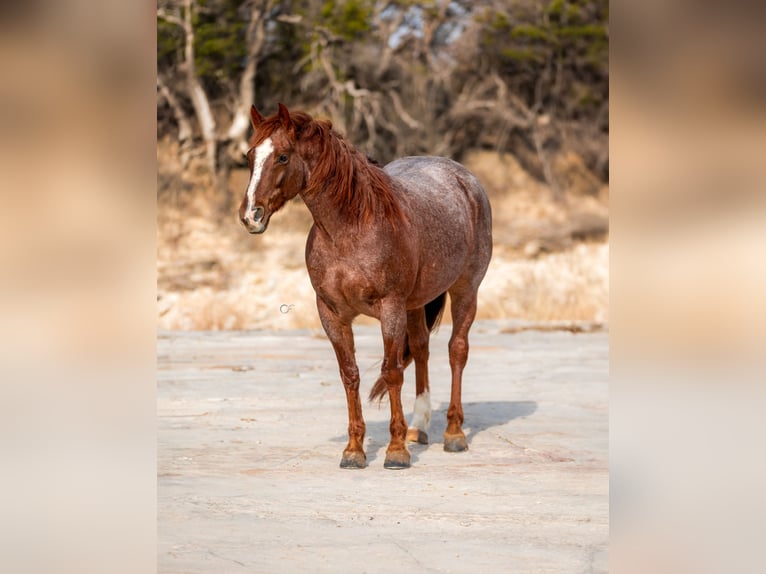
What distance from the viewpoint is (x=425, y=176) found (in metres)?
6.96

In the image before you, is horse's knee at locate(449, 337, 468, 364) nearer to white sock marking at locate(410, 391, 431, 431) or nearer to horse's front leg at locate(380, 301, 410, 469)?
white sock marking at locate(410, 391, 431, 431)

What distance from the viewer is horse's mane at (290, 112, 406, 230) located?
5695 millimetres

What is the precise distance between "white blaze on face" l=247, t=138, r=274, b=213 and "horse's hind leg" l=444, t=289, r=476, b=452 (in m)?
1.98

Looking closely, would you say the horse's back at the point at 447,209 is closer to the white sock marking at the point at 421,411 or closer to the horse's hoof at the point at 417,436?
the white sock marking at the point at 421,411

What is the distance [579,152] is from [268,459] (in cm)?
1694

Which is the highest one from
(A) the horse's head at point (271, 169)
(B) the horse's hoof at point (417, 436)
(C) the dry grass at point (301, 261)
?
(A) the horse's head at point (271, 169)

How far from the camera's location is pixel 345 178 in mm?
5809

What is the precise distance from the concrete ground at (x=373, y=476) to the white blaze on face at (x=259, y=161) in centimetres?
158

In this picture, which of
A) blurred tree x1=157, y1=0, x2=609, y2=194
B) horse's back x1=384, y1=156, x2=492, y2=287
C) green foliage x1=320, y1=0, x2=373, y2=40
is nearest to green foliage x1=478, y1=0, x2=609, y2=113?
blurred tree x1=157, y1=0, x2=609, y2=194

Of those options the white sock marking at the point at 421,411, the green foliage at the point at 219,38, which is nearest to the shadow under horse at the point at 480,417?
the white sock marking at the point at 421,411

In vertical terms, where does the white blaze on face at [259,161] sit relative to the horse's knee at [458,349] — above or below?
above

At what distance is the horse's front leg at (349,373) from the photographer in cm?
603
